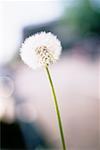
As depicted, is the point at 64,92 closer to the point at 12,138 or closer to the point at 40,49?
the point at 12,138

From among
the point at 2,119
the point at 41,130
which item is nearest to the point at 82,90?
the point at 41,130

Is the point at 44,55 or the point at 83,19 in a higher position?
the point at 83,19

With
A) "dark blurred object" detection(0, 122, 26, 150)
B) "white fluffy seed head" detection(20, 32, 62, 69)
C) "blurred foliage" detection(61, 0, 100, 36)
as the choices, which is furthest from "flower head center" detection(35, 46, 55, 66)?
"blurred foliage" detection(61, 0, 100, 36)

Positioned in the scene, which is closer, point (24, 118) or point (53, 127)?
point (24, 118)

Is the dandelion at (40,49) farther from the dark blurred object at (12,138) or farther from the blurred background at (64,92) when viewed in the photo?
the dark blurred object at (12,138)

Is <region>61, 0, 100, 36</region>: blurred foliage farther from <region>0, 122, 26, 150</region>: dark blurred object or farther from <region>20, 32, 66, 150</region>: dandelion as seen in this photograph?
<region>20, 32, 66, 150</region>: dandelion

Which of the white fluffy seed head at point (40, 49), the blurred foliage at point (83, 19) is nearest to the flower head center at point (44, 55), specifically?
the white fluffy seed head at point (40, 49)

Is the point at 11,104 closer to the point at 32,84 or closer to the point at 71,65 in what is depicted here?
the point at 32,84

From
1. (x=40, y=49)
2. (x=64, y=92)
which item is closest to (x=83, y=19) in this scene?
(x=64, y=92)
